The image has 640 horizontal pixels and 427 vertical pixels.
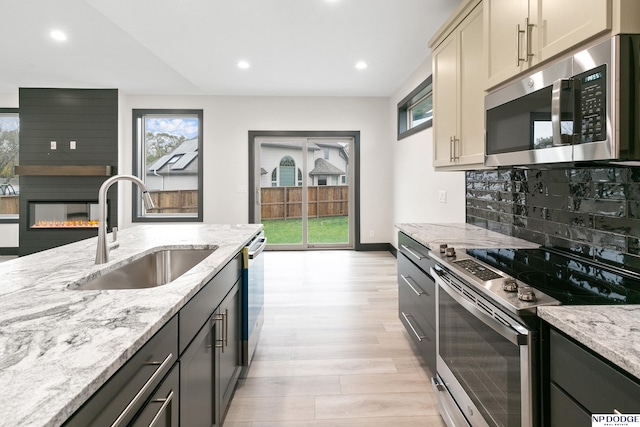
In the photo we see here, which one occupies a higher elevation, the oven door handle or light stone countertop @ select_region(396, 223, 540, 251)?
light stone countertop @ select_region(396, 223, 540, 251)

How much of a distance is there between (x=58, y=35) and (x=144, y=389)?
14.4 ft

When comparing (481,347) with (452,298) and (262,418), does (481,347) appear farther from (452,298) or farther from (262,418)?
(262,418)

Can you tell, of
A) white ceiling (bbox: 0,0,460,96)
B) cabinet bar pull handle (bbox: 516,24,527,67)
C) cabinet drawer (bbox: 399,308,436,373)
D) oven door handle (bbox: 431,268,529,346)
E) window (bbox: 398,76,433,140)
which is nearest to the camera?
oven door handle (bbox: 431,268,529,346)

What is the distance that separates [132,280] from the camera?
1.72m

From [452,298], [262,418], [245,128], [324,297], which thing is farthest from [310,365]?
[245,128]

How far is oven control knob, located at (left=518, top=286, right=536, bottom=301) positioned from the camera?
1.06 m

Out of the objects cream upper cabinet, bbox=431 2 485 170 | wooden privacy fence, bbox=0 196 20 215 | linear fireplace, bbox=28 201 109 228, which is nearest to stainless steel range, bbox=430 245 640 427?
cream upper cabinet, bbox=431 2 485 170

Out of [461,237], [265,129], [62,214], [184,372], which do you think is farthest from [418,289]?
[62,214]

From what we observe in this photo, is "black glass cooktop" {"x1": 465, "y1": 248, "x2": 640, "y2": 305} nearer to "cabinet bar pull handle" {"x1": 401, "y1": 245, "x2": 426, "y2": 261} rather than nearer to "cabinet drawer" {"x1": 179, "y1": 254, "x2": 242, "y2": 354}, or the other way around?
"cabinet bar pull handle" {"x1": 401, "y1": 245, "x2": 426, "y2": 261}

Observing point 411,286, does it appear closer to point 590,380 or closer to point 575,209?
point 575,209

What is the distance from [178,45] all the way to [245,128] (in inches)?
85.8

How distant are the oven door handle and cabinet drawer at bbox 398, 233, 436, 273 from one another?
378 millimetres

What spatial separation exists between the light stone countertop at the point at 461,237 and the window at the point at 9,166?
6.69m

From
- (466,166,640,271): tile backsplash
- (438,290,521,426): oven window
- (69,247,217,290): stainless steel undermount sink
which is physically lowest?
(438,290,521,426): oven window
